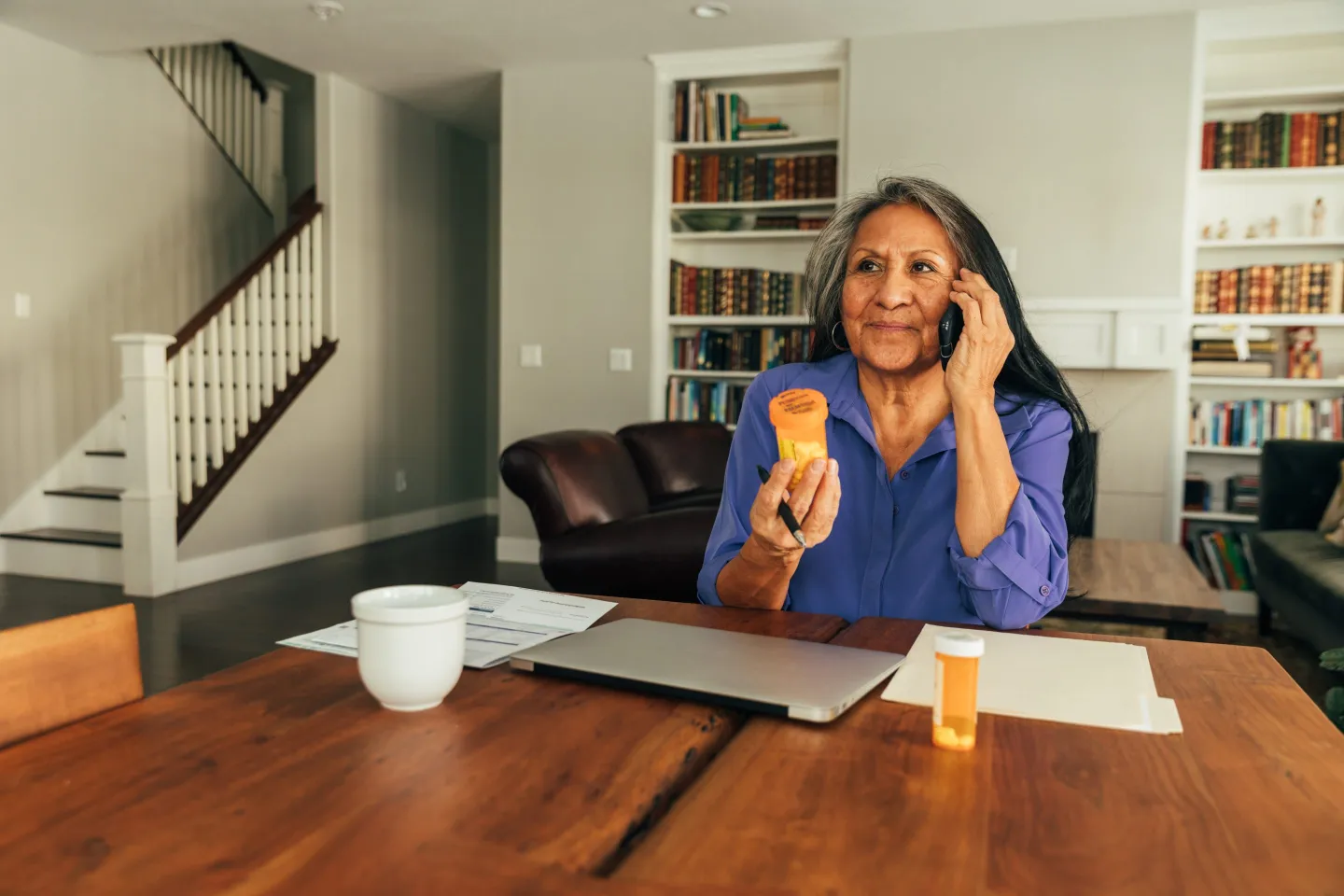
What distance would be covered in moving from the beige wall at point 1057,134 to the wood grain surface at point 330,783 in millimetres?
4159

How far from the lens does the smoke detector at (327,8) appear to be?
426 cm

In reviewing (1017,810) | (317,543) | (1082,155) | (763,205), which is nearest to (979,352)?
(1017,810)

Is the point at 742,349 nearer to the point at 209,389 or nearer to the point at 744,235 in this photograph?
the point at 744,235

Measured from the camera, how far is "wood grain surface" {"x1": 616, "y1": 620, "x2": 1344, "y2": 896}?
537mm

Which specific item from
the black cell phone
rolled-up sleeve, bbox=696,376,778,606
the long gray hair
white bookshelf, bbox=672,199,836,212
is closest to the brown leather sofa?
rolled-up sleeve, bbox=696,376,778,606

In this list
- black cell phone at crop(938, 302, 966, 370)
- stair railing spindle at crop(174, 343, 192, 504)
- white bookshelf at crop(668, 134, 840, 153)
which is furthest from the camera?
white bookshelf at crop(668, 134, 840, 153)

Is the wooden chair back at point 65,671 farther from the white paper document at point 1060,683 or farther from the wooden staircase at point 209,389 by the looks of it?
the wooden staircase at point 209,389

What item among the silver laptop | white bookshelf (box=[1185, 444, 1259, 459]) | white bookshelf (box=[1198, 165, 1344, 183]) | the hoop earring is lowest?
white bookshelf (box=[1185, 444, 1259, 459])

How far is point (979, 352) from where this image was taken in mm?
1226

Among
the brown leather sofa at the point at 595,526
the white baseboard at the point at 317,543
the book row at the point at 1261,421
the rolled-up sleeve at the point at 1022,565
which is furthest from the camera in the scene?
the white baseboard at the point at 317,543

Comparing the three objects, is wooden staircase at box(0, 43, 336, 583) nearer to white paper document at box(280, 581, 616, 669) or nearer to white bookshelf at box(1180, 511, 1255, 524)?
white paper document at box(280, 581, 616, 669)

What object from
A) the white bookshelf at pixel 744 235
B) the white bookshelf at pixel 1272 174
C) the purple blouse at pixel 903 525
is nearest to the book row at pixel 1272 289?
the white bookshelf at pixel 1272 174

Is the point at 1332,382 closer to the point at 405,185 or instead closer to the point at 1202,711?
the point at 1202,711

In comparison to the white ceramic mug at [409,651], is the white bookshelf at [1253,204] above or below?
above
